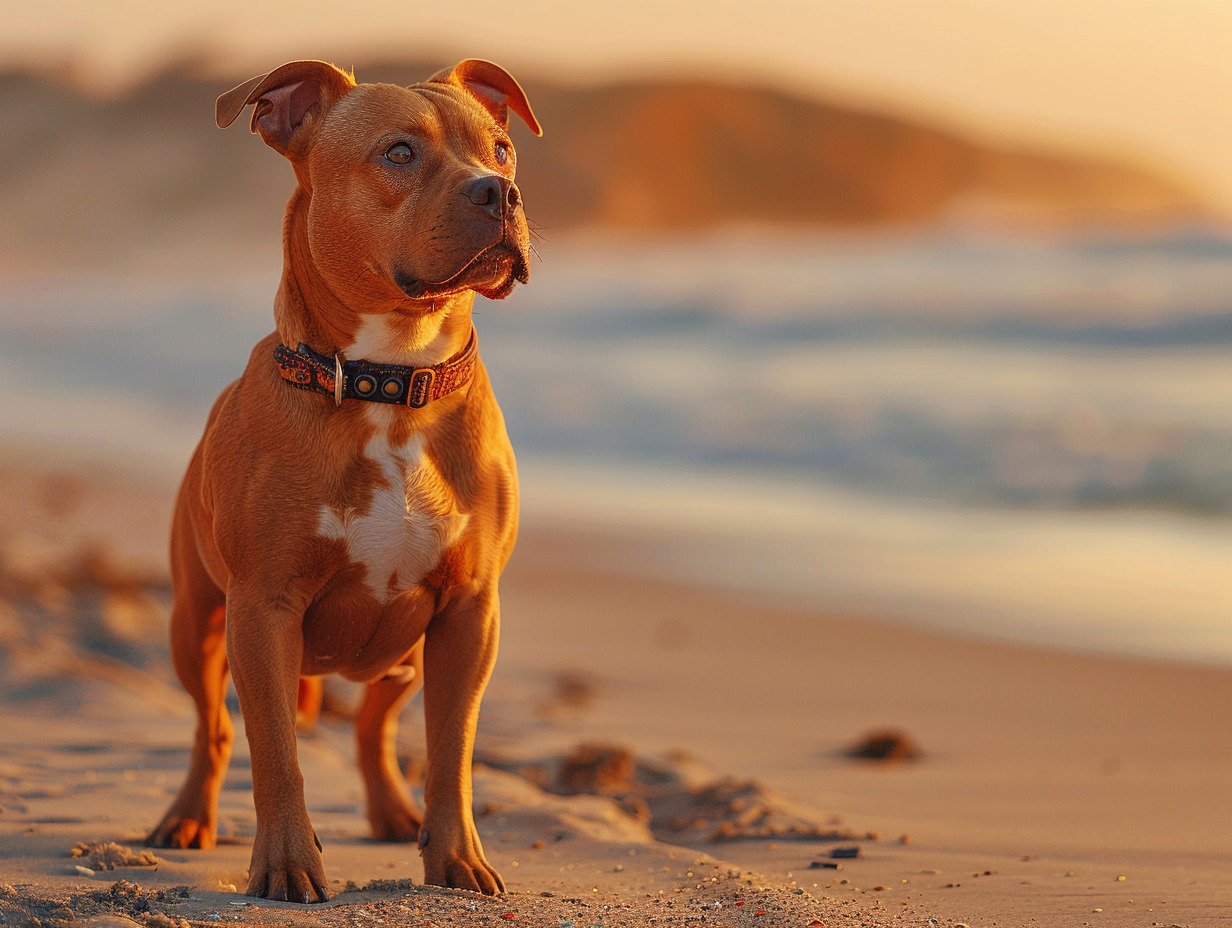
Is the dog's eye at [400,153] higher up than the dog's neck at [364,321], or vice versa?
the dog's eye at [400,153]

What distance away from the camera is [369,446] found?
3158mm

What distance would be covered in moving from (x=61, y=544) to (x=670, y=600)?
14.5 ft

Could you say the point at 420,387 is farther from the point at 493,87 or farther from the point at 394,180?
the point at 493,87

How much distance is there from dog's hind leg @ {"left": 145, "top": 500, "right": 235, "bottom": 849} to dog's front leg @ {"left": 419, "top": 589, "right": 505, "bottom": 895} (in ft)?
2.47

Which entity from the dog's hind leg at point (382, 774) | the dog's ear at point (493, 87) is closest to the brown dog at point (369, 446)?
the dog's ear at point (493, 87)

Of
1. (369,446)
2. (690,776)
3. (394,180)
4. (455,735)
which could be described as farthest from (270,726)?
(690,776)

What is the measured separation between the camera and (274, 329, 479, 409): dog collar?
3.17m

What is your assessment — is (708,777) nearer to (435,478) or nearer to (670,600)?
(435,478)

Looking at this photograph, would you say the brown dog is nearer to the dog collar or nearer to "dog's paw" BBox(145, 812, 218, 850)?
the dog collar

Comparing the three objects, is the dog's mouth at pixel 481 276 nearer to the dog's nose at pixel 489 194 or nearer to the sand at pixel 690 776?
the dog's nose at pixel 489 194

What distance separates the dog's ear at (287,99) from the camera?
10.7 feet

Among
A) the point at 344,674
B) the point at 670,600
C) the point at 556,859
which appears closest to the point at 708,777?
the point at 556,859

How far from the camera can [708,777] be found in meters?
4.99

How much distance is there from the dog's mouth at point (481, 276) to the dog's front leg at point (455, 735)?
2.46 ft
